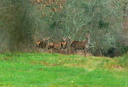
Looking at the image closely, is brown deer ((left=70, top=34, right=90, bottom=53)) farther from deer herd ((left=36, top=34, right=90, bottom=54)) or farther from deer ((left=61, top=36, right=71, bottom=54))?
deer ((left=61, top=36, right=71, bottom=54))

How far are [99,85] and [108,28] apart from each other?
23.2 m

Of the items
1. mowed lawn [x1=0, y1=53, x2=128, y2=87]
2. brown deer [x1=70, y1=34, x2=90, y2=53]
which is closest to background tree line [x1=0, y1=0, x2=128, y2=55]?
brown deer [x1=70, y1=34, x2=90, y2=53]

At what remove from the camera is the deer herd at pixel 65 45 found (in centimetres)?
3131

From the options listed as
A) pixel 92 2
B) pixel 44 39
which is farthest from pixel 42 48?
pixel 92 2

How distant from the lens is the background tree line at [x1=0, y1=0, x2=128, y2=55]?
24469 millimetres

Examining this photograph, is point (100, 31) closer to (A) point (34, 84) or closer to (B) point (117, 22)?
(B) point (117, 22)

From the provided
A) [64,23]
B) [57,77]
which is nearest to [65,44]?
[64,23]

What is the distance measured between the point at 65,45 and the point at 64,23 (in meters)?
1.92

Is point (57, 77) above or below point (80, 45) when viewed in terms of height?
below

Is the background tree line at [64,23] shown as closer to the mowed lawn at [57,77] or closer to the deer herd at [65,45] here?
the deer herd at [65,45]

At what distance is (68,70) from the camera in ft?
50.3

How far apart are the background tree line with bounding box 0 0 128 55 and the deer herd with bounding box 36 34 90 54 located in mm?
685

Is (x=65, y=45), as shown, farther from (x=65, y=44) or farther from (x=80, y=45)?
(x=80, y=45)

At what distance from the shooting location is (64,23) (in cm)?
3222
